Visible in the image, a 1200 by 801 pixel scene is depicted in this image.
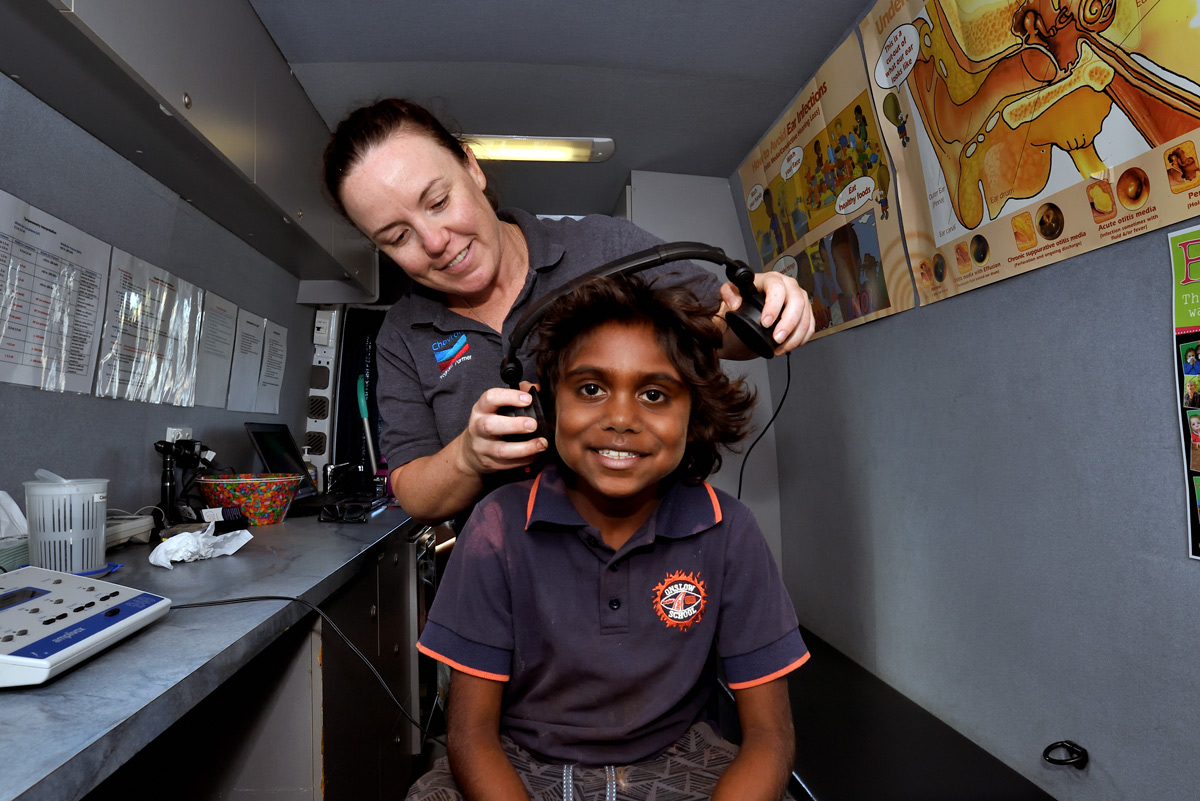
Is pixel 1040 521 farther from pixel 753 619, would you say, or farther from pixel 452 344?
pixel 452 344

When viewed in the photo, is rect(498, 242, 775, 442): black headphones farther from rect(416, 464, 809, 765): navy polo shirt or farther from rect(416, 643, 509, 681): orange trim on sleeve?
rect(416, 643, 509, 681): orange trim on sleeve

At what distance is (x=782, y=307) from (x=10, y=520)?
1.34 meters

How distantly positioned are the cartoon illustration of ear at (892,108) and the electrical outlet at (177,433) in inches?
79.4

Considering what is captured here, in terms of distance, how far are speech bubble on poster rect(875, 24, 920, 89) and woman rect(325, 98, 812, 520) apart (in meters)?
0.91

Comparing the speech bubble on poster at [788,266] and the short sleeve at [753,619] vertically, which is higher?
the speech bubble on poster at [788,266]

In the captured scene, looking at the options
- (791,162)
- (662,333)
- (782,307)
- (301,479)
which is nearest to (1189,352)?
(782,307)

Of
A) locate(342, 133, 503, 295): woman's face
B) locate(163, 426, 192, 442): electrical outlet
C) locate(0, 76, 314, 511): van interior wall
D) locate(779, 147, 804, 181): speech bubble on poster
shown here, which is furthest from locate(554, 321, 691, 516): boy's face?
locate(779, 147, 804, 181): speech bubble on poster

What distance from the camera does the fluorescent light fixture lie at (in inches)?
93.0

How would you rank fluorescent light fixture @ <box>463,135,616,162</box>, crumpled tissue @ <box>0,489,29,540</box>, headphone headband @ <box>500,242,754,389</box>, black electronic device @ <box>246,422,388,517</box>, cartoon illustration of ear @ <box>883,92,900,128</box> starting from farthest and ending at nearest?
fluorescent light fixture @ <box>463,135,616,162</box>
black electronic device @ <box>246,422,388,517</box>
cartoon illustration of ear @ <box>883,92,900,128</box>
crumpled tissue @ <box>0,489,29,540</box>
headphone headband @ <box>500,242,754,389</box>

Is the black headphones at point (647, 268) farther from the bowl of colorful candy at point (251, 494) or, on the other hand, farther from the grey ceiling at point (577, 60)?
the bowl of colorful candy at point (251, 494)

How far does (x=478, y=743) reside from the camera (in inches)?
35.2

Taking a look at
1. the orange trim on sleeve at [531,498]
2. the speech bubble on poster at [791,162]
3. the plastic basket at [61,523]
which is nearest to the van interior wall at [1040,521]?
the speech bubble on poster at [791,162]

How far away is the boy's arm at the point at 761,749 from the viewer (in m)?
0.85

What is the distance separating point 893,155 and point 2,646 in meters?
1.94
